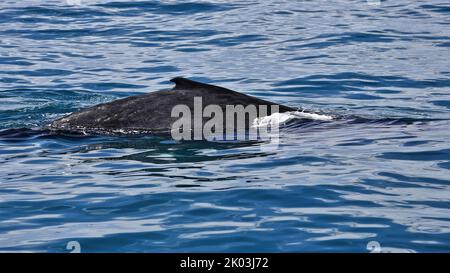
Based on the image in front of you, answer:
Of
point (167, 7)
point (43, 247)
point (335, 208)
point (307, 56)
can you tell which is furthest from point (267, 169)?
point (167, 7)

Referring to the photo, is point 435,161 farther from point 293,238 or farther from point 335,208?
point 293,238

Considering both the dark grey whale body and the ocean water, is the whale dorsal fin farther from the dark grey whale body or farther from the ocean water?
the ocean water

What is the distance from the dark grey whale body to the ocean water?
0.28 m

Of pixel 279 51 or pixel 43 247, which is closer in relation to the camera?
pixel 43 247

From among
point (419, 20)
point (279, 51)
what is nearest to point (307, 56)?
point (279, 51)

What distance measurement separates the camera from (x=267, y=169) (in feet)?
34.3

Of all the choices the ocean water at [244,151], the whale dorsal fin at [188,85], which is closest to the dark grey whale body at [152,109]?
the whale dorsal fin at [188,85]

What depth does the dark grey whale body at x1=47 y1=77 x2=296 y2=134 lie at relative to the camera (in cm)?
1216

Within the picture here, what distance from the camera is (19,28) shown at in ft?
78.2

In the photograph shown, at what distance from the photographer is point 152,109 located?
1229cm
